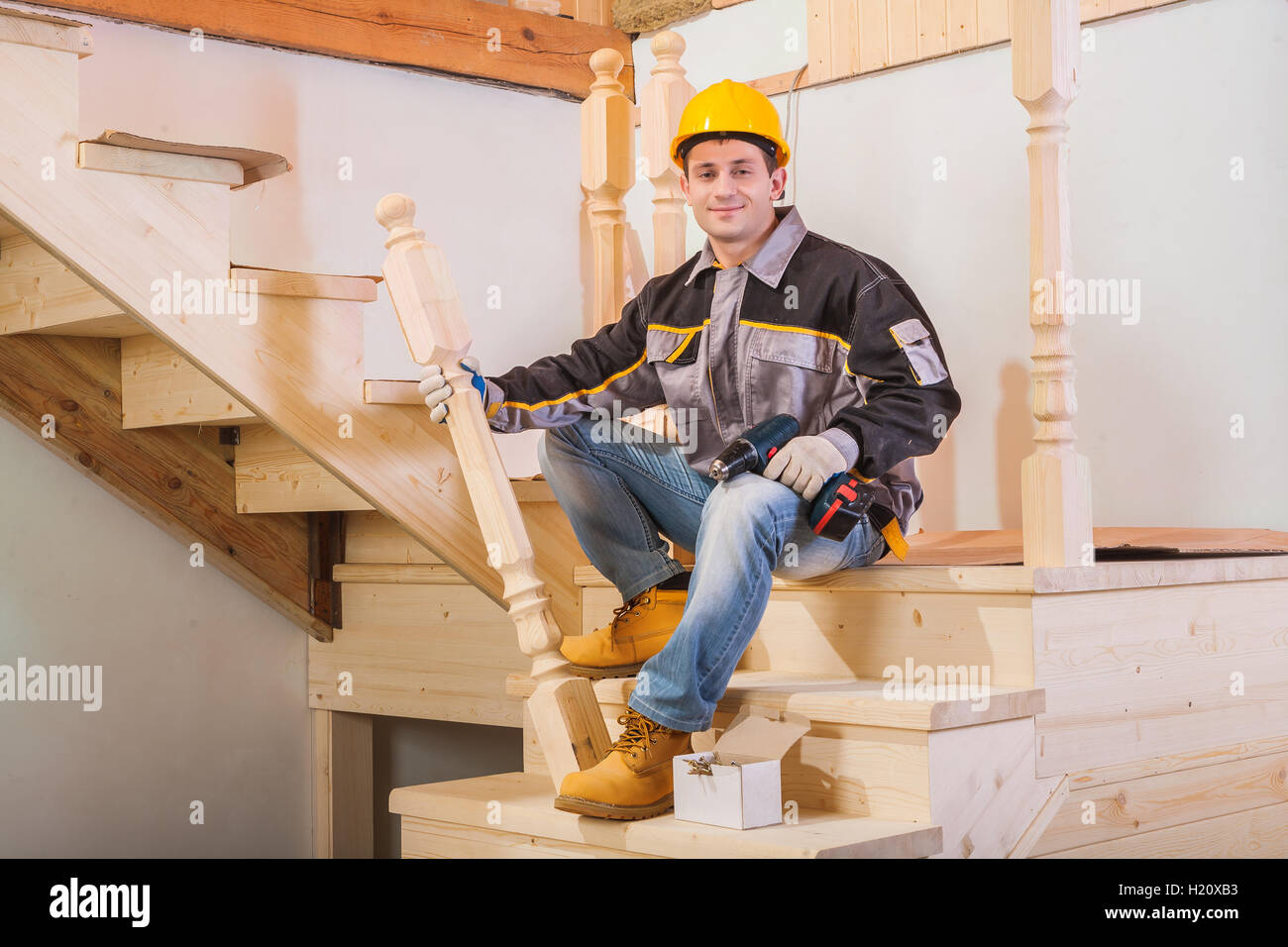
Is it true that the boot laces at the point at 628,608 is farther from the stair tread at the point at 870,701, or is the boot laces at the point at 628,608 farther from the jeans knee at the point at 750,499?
the jeans knee at the point at 750,499

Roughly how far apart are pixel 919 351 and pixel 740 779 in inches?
26.7

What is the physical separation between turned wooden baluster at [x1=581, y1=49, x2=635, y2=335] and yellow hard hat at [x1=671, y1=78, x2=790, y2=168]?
538mm

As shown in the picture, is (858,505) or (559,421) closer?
(858,505)

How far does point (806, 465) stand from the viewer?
1915 mm

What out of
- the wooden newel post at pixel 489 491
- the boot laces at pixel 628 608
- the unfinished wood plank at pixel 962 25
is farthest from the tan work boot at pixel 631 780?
the unfinished wood plank at pixel 962 25

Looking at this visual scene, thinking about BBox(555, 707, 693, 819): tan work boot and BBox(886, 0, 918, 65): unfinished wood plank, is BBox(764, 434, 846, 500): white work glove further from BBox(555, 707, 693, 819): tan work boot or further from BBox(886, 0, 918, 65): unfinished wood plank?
BBox(886, 0, 918, 65): unfinished wood plank

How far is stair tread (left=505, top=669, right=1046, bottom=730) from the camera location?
1.81m

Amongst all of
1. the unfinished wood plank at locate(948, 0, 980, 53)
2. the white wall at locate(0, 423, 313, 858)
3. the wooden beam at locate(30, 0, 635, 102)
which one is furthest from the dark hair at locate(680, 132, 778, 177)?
the white wall at locate(0, 423, 313, 858)

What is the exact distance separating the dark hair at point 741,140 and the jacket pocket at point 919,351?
394 millimetres

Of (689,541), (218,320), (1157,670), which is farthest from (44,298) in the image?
(1157,670)
